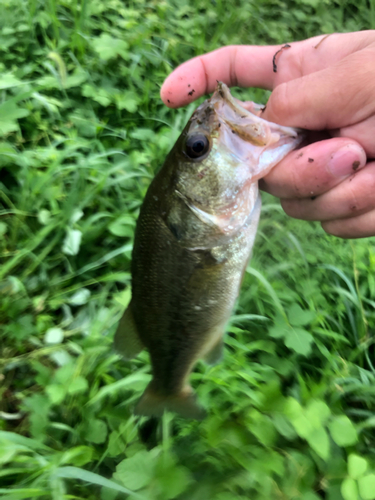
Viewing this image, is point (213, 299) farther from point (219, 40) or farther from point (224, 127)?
point (219, 40)

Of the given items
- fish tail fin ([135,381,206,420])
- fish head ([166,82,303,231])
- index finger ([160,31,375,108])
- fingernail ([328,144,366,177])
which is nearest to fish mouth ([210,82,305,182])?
fish head ([166,82,303,231])

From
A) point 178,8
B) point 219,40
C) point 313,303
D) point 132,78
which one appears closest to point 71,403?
point 313,303

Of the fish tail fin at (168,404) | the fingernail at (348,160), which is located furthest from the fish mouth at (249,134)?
the fish tail fin at (168,404)

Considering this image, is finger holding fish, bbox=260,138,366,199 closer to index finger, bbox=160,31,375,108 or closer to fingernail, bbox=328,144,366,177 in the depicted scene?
fingernail, bbox=328,144,366,177

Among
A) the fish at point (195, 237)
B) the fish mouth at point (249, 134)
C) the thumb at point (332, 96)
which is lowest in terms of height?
the fish at point (195, 237)

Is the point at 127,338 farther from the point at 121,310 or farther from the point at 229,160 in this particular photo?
the point at 229,160

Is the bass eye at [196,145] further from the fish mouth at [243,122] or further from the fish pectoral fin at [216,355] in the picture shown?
the fish pectoral fin at [216,355]
